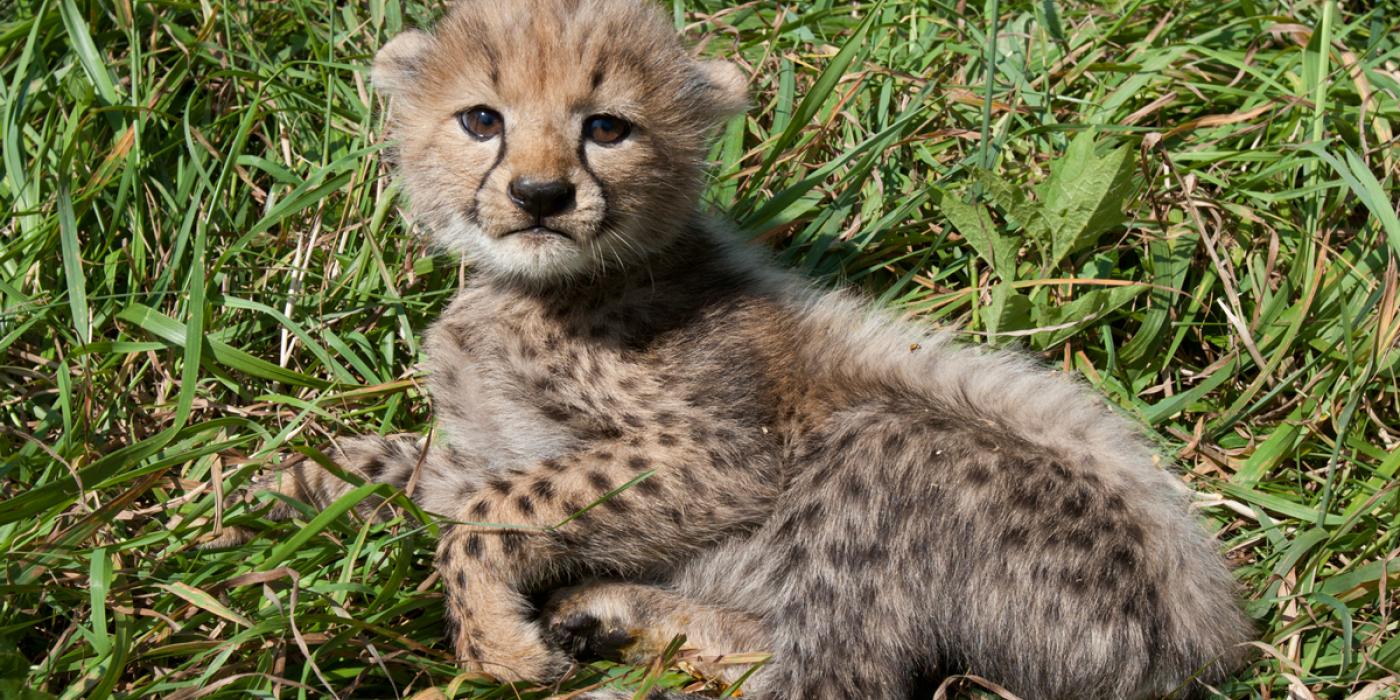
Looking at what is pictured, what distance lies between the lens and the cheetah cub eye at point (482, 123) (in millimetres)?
3996

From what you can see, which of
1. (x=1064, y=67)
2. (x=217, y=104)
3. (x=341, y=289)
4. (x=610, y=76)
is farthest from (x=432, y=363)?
(x=1064, y=67)

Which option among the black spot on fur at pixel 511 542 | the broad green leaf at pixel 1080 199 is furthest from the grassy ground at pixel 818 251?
the black spot on fur at pixel 511 542

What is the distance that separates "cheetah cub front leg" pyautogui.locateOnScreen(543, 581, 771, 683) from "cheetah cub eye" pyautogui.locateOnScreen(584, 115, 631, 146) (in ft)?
4.10

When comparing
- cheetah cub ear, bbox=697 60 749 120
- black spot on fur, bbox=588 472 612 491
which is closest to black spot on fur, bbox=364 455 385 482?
black spot on fur, bbox=588 472 612 491

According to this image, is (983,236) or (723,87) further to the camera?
(983,236)

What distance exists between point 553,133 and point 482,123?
11.6 inches

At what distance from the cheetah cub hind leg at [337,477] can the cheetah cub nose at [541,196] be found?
829 mm

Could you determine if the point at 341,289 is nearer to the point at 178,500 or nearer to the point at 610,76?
the point at 178,500

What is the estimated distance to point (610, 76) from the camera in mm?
3996

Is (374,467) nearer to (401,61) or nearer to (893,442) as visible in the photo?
(401,61)

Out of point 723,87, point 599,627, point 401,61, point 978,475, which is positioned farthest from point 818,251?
point 599,627

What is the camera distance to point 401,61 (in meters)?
4.43

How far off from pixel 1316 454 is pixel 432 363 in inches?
109

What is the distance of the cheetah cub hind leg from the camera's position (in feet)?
A: 13.8
